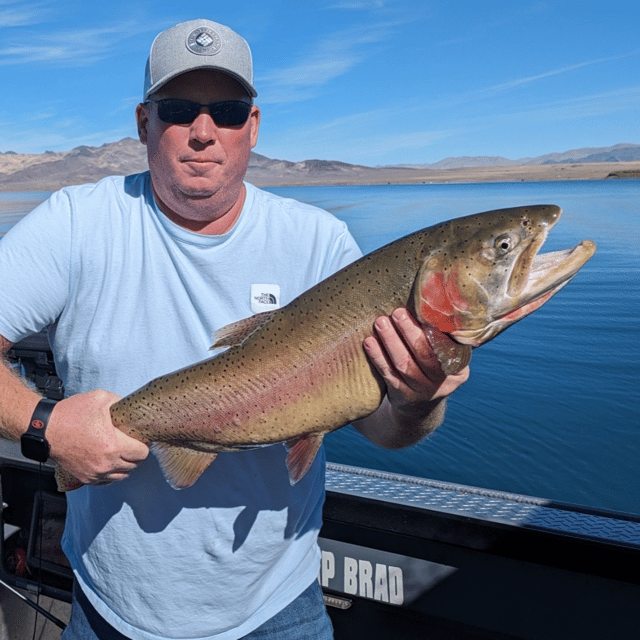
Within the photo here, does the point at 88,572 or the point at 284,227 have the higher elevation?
the point at 284,227

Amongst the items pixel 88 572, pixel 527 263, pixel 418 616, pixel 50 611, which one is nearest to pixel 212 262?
pixel 527 263

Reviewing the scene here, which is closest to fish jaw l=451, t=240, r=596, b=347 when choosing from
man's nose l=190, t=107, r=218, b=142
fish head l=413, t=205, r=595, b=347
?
fish head l=413, t=205, r=595, b=347

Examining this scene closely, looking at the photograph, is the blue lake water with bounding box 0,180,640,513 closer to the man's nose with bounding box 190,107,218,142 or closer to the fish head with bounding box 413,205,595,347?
the fish head with bounding box 413,205,595,347

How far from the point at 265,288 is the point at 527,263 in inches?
34.7

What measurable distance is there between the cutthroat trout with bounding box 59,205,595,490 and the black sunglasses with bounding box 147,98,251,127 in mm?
695

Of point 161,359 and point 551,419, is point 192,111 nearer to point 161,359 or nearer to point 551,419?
point 161,359

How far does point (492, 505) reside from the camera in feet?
9.45

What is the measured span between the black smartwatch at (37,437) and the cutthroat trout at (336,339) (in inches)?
5.5

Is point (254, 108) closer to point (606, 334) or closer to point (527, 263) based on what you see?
point (527, 263)

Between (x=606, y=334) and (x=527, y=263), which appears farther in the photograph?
(x=606, y=334)

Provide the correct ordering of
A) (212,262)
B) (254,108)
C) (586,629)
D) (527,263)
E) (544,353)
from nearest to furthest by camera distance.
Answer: (527,263) → (212,262) → (254,108) → (586,629) → (544,353)

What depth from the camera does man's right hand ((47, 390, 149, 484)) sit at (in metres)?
1.92

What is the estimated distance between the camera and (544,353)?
12.2 metres

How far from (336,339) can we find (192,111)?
0.96 m
